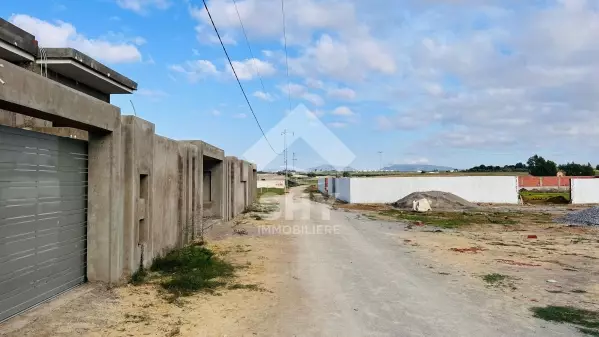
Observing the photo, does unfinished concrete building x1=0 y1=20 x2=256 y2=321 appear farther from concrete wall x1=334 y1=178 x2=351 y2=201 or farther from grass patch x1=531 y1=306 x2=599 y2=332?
concrete wall x1=334 y1=178 x2=351 y2=201

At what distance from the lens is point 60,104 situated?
17.1ft

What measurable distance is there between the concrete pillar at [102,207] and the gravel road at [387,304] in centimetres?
287

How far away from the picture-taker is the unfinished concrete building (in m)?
4.89

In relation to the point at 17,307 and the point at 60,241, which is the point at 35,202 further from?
the point at 17,307

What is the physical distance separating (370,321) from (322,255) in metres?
5.03

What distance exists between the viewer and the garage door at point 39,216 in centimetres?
488

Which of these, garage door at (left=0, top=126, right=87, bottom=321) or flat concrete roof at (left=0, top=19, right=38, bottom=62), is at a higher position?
flat concrete roof at (left=0, top=19, right=38, bottom=62)

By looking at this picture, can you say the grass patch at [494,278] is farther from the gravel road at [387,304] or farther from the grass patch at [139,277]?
the grass patch at [139,277]

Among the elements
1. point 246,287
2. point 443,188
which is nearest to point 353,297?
point 246,287

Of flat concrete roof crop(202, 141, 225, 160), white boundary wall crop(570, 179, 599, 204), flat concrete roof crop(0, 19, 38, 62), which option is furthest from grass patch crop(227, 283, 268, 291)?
white boundary wall crop(570, 179, 599, 204)

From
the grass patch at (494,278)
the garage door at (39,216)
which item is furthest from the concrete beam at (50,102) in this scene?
the grass patch at (494,278)

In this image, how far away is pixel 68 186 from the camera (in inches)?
242

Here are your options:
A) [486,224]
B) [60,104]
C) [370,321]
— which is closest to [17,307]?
[60,104]

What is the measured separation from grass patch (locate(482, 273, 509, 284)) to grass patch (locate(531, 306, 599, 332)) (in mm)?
1607
